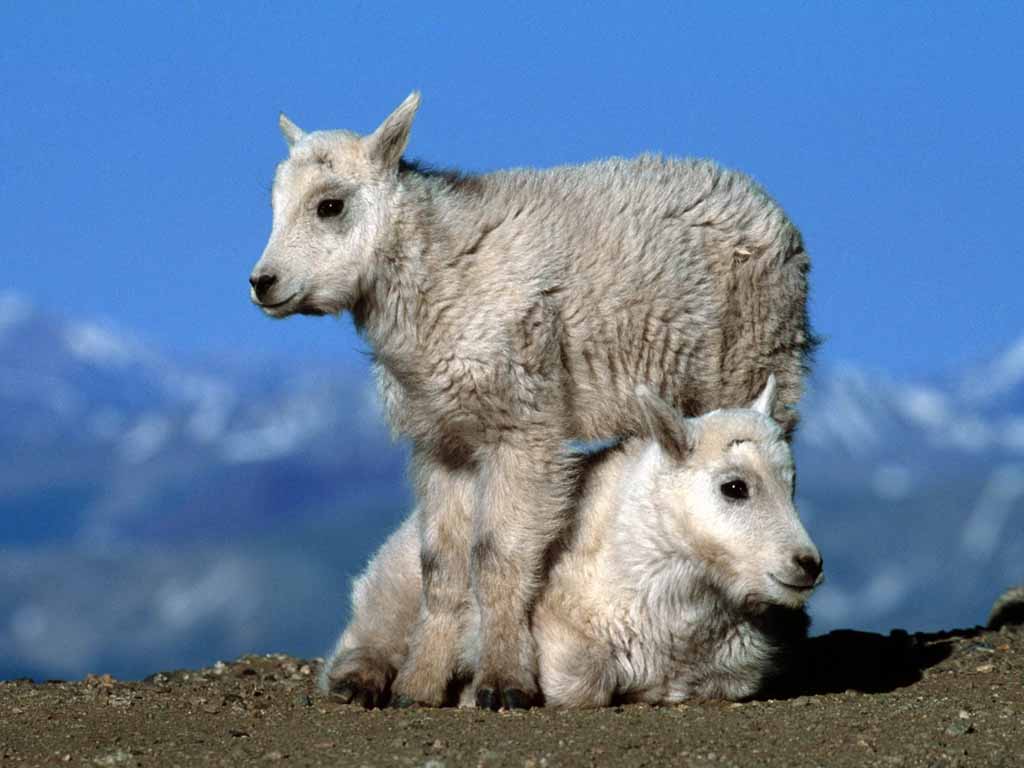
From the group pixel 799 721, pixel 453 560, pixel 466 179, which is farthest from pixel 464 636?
pixel 466 179

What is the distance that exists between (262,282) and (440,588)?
7.47ft

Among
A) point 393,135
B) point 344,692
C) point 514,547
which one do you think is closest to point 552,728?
point 514,547

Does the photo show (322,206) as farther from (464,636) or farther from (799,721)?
(799,721)

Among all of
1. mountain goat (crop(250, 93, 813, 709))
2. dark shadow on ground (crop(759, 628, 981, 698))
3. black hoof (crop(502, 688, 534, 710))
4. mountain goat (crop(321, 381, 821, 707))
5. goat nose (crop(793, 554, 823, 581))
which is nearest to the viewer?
goat nose (crop(793, 554, 823, 581))

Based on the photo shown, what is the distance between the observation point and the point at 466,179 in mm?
11555

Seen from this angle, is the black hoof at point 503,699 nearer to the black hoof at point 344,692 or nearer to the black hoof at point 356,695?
the black hoof at point 356,695

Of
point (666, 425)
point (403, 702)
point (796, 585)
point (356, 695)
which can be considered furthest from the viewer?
point (356, 695)

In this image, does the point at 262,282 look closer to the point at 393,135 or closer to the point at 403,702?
the point at 393,135

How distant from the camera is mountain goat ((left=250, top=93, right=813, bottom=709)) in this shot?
1062 centimetres

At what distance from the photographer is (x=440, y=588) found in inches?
436

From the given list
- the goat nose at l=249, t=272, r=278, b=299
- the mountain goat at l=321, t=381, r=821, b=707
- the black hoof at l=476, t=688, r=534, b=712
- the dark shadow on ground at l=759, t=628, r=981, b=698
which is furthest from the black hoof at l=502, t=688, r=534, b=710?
the goat nose at l=249, t=272, r=278, b=299

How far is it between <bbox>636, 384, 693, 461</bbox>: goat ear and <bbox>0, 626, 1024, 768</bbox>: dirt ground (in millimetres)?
1528

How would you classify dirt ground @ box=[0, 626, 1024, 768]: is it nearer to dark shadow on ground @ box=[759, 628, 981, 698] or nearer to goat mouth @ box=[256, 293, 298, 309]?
dark shadow on ground @ box=[759, 628, 981, 698]

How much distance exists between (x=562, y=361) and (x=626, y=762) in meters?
3.06
